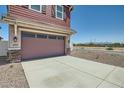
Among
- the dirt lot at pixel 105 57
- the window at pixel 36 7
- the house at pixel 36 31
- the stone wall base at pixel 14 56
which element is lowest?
the dirt lot at pixel 105 57

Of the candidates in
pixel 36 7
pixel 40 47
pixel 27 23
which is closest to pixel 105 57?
pixel 40 47

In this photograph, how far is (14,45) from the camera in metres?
5.72

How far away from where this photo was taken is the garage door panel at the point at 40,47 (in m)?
6.58

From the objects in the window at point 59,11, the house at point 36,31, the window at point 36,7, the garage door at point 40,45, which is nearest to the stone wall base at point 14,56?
the house at point 36,31

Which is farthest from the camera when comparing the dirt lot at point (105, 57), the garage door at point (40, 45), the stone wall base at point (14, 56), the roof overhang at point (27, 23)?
the dirt lot at point (105, 57)

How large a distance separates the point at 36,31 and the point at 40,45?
4.08ft

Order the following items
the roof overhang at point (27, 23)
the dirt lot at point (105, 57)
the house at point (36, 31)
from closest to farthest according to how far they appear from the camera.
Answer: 1. the roof overhang at point (27, 23)
2. the house at point (36, 31)
3. the dirt lot at point (105, 57)

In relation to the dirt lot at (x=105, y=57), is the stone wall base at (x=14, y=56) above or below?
above

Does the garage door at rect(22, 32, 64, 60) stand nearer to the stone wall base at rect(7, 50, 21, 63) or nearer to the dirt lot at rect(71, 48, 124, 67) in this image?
the stone wall base at rect(7, 50, 21, 63)

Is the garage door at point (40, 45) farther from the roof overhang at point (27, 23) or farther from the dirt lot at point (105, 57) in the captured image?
the dirt lot at point (105, 57)

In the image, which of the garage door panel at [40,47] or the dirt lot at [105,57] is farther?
the dirt lot at [105,57]
